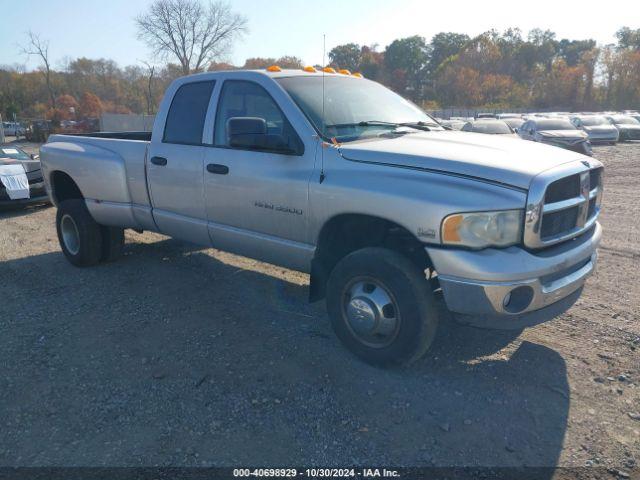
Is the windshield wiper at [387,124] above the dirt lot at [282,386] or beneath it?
above

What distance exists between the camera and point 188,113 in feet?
15.6

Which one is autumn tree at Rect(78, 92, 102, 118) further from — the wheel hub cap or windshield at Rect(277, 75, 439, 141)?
the wheel hub cap

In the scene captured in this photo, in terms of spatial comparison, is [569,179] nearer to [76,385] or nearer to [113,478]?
[113,478]

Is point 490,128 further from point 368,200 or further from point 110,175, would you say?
point 368,200

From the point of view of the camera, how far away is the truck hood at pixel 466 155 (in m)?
3.04

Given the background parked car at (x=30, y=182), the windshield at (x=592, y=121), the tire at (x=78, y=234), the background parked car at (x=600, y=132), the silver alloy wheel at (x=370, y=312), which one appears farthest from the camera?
the windshield at (x=592, y=121)

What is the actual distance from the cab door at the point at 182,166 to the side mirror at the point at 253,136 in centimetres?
76

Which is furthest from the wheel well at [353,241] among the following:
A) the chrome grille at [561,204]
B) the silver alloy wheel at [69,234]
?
the silver alloy wheel at [69,234]

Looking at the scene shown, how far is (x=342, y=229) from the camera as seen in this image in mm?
3771

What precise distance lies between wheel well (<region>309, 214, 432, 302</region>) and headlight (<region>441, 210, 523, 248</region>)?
0.49 meters

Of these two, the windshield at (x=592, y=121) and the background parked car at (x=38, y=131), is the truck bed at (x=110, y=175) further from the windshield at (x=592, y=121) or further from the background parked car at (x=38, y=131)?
the background parked car at (x=38, y=131)

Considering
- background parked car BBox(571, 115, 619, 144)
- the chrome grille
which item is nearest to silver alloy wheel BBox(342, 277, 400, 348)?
the chrome grille

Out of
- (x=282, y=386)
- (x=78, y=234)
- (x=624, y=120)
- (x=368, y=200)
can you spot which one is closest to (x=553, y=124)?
(x=624, y=120)

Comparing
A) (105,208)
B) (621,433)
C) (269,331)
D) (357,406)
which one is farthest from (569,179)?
(105,208)
